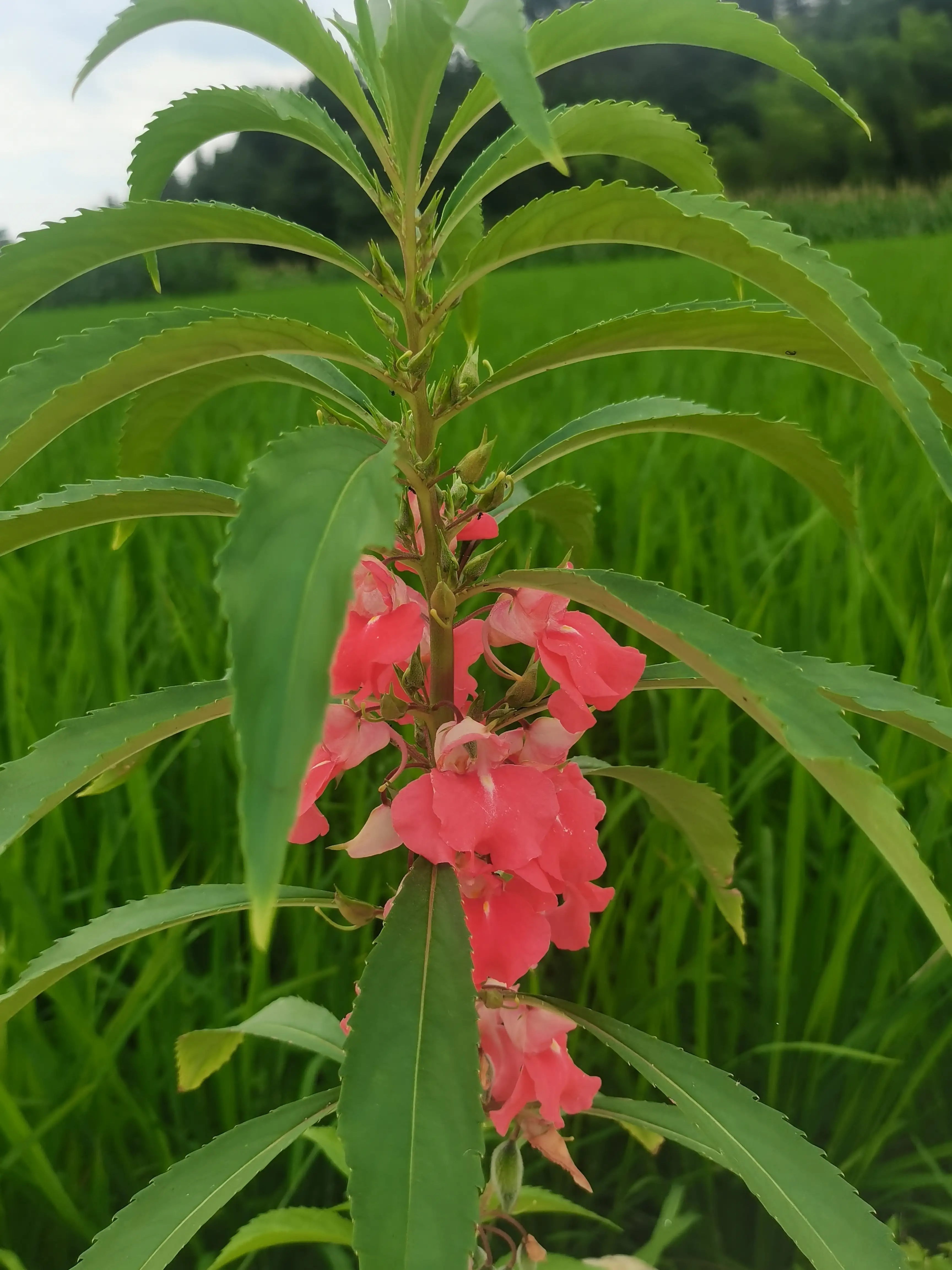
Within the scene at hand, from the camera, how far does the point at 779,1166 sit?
45cm

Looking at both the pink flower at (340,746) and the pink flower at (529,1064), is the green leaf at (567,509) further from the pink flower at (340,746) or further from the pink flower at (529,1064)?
the pink flower at (529,1064)

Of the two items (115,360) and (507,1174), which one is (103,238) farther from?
(507,1174)

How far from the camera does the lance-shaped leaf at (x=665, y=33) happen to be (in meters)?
0.37

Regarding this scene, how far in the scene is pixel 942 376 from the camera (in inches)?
15.1

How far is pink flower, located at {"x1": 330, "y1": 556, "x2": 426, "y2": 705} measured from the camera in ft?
1.34

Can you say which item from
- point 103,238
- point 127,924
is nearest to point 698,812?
point 127,924

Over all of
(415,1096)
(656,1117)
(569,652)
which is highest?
(569,652)

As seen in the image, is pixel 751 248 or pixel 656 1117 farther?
pixel 656 1117

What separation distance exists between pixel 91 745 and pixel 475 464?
23 centimetres

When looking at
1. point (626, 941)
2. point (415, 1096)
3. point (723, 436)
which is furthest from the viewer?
point (626, 941)

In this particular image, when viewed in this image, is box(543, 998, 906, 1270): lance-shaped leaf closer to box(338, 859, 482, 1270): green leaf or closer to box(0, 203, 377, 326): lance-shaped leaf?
box(338, 859, 482, 1270): green leaf

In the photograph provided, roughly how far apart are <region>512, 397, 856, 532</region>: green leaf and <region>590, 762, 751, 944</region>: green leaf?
17cm

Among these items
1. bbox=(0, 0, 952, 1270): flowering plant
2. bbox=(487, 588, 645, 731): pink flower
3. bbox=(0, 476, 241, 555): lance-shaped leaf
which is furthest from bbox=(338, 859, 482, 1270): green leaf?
bbox=(0, 476, 241, 555): lance-shaped leaf

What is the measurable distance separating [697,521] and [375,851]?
1.19 metres
